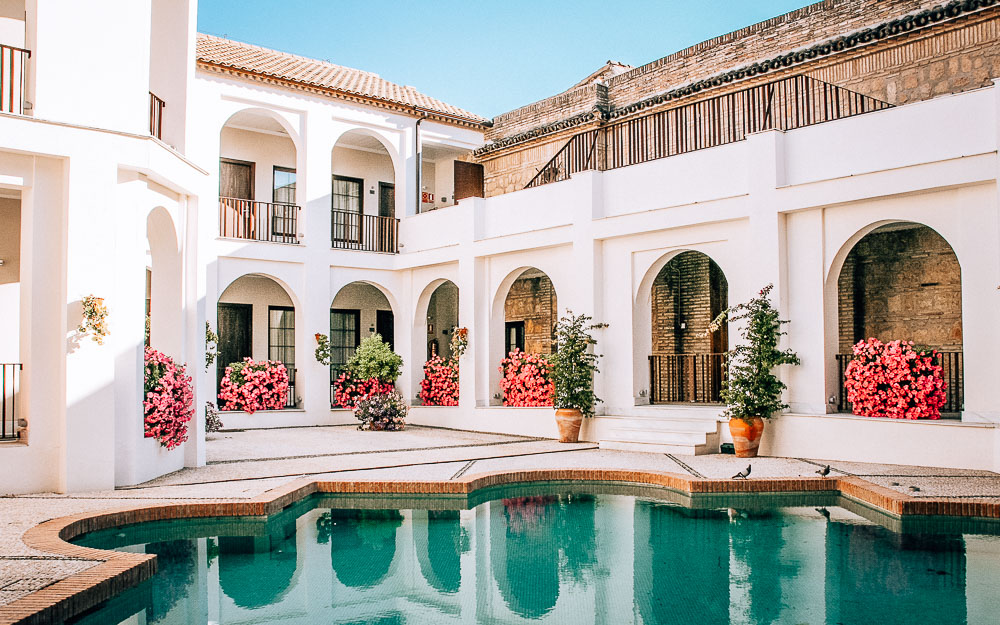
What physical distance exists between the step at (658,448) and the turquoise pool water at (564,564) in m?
2.93

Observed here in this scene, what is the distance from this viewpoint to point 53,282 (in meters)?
8.73

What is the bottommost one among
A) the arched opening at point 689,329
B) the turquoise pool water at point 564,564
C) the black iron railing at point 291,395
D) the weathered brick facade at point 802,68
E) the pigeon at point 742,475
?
the turquoise pool water at point 564,564

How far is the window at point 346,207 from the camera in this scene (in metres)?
18.9

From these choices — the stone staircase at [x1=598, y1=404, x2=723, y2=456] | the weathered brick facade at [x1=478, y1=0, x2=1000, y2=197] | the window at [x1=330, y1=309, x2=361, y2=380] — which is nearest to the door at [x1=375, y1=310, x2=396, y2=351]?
the window at [x1=330, y1=309, x2=361, y2=380]

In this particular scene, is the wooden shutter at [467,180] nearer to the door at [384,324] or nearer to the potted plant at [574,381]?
the door at [384,324]

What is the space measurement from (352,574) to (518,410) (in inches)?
338

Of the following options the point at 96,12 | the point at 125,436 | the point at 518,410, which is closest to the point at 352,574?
the point at 125,436

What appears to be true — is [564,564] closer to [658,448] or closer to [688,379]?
[658,448]

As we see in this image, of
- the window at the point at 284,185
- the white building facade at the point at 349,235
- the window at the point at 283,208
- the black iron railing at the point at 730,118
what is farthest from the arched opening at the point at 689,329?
the window at the point at 284,185

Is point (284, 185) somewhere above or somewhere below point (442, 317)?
above

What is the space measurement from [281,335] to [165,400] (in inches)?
360

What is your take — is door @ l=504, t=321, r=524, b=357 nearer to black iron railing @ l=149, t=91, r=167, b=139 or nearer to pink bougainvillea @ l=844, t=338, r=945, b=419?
pink bougainvillea @ l=844, t=338, r=945, b=419

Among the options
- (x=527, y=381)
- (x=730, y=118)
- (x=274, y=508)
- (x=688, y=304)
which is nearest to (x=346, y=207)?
(x=527, y=381)

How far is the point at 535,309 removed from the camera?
65.4ft
